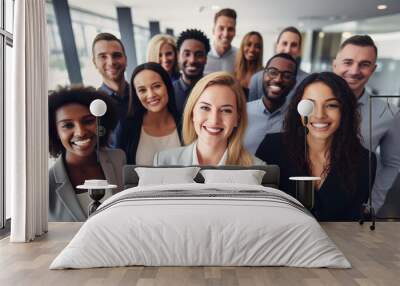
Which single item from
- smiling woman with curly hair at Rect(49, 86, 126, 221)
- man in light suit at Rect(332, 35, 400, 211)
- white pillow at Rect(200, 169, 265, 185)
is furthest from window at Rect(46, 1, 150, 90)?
man in light suit at Rect(332, 35, 400, 211)

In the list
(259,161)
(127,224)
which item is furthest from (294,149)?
(127,224)

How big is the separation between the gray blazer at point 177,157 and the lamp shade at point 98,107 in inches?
35.3

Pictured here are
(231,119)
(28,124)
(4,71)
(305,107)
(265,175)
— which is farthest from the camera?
(231,119)

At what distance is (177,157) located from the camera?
7309 millimetres

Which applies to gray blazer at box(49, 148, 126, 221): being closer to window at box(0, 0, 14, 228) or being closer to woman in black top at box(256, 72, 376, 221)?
window at box(0, 0, 14, 228)

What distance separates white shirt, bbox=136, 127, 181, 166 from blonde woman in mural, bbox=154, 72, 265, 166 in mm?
130

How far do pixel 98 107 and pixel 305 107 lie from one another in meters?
2.49

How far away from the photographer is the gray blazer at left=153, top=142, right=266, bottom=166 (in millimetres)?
7281

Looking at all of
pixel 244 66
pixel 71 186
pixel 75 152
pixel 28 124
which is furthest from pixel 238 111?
pixel 28 124

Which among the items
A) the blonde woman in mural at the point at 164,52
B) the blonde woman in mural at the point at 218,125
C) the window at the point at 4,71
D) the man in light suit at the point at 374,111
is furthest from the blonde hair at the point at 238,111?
the window at the point at 4,71

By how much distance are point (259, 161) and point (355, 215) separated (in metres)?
1.41

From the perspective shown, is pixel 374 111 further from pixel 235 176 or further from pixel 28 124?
pixel 28 124

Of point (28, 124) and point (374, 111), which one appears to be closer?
point (28, 124)

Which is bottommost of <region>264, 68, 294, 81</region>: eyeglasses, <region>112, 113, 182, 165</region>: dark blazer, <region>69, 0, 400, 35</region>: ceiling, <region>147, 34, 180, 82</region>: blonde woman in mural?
<region>112, 113, 182, 165</region>: dark blazer
